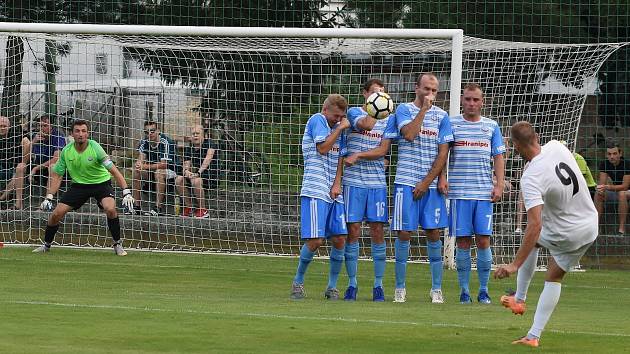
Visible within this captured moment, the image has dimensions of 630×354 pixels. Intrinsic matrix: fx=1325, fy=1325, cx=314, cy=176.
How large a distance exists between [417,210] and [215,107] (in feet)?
27.2

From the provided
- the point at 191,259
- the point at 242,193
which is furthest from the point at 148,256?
the point at 242,193

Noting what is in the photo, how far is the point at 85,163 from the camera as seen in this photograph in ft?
63.0

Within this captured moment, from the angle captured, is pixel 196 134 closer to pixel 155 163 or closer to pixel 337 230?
pixel 155 163

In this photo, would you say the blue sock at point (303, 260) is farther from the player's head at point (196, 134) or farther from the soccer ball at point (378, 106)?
the player's head at point (196, 134)

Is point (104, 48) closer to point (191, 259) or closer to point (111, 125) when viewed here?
point (111, 125)

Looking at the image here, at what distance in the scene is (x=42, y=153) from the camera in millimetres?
20828

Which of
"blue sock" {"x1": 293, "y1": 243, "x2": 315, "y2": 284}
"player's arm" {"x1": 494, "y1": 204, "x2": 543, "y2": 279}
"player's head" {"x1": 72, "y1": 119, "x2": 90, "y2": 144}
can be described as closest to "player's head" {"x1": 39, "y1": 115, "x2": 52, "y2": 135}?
"player's head" {"x1": 72, "y1": 119, "x2": 90, "y2": 144}

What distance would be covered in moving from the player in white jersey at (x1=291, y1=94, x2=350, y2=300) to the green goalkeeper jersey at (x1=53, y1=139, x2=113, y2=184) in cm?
641

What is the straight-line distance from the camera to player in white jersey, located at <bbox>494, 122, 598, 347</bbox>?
9750 millimetres

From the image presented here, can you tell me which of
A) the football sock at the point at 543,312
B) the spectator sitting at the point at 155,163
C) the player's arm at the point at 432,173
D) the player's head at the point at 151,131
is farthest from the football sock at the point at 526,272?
the player's head at the point at 151,131

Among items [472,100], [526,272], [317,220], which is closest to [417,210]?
[317,220]

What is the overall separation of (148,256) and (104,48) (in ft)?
12.5

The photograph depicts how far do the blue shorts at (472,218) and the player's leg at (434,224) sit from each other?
14cm

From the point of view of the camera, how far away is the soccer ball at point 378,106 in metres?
13.2
